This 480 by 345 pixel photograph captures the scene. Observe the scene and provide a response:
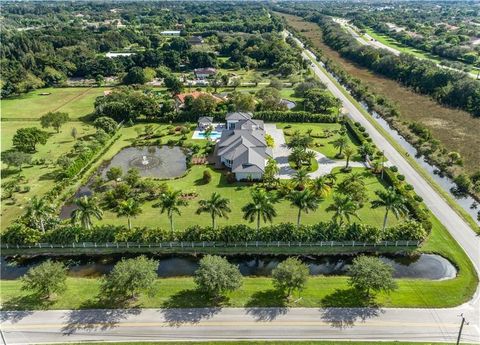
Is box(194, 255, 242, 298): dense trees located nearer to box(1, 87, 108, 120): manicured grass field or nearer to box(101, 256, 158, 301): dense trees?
box(101, 256, 158, 301): dense trees

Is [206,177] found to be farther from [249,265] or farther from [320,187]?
[249,265]

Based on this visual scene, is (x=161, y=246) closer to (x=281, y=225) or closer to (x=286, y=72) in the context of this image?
(x=281, y=225)

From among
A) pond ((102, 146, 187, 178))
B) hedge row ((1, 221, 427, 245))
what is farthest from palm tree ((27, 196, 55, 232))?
pond ((102, 146, 187, 178))

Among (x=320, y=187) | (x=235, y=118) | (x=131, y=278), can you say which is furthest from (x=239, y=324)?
(x=235, y=118)

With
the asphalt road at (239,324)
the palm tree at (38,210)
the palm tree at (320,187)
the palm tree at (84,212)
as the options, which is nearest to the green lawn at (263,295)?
the asphalt road at (239,324)

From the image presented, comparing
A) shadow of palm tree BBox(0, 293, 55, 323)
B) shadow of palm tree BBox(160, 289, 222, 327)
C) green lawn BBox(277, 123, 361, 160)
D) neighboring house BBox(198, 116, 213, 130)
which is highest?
neighboring house BBox(198, 116, 213, 130)
